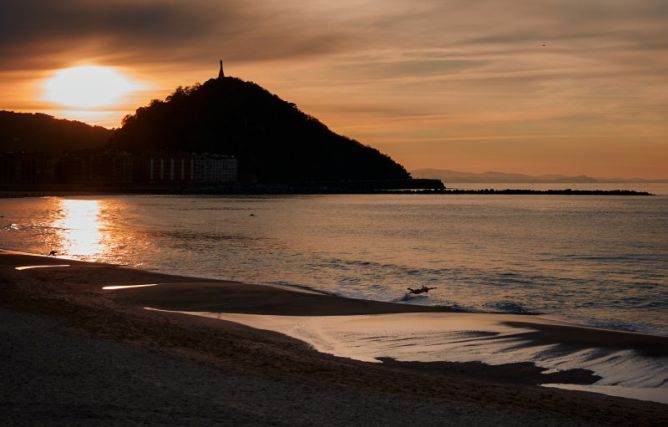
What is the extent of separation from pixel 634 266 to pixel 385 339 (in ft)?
79.9

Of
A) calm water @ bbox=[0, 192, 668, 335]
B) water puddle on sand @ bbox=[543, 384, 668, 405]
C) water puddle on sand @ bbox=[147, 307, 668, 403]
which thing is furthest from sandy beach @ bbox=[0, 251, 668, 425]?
calm water @ bbox=[0, 192, 668, 335]

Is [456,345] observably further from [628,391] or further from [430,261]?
[430,261]

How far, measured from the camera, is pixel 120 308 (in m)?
17.7

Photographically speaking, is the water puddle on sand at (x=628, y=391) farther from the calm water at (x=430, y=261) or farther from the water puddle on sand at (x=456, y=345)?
the calm water at (x=430, y=261)

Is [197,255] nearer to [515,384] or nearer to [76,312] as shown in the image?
[76,312]

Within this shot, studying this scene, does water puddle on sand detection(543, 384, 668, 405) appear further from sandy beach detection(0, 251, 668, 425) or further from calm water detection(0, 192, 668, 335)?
calm water detection(0, 192, 668, 335)

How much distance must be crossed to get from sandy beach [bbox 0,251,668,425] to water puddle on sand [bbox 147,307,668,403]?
13cm

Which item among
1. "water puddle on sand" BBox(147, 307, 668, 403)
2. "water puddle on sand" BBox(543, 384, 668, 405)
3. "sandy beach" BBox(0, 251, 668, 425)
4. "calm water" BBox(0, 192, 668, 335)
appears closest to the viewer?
"sandy beach" BBox(0, 251, 668, 425)

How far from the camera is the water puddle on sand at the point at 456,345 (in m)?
12.5

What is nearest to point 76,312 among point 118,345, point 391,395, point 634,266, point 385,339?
point 118,345

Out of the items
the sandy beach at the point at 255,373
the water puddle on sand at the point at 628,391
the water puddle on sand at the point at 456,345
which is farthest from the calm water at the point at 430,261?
the water puddle on sand at the point at 628,391

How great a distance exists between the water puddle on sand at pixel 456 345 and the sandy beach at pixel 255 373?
0.13m

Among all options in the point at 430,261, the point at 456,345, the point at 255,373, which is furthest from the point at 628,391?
the point at 430,261

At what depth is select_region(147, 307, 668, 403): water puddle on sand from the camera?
12.5m
